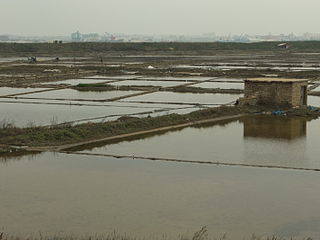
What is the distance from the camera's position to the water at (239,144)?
8.55m

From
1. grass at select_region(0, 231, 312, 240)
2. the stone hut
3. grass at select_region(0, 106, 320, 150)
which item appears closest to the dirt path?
grass at select_region(0, 106, 320, 150)

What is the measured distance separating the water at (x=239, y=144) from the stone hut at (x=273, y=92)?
194 centimetres

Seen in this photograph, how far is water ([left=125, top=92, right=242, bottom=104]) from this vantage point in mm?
15414

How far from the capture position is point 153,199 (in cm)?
641

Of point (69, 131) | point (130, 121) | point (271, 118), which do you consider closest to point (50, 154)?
point (69, 131)

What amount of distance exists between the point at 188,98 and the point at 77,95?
125 inches

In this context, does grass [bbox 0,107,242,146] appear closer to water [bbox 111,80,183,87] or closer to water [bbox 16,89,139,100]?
water [bbox 16,89,139,100]

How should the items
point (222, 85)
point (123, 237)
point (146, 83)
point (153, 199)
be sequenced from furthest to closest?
point (146, 83)
point (222, 85)
point (153, 199)
point (123, 237)

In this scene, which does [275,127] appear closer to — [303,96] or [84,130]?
[303,96]

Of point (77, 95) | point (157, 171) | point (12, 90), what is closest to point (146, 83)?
point (77, 95)

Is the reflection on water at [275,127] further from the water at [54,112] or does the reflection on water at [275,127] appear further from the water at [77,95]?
the water at [77,95]

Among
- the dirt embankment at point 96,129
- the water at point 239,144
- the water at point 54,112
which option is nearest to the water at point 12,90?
the water at point 54,112

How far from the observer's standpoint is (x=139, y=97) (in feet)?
53.4

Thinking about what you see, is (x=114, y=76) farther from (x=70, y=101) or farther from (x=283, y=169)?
(x=283, y=169)
